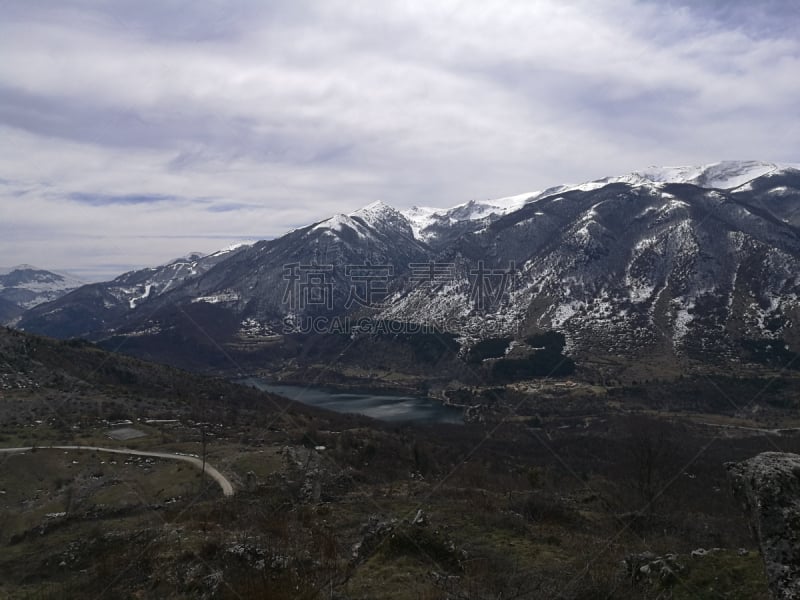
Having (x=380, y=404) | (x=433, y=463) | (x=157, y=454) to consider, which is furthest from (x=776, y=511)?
(x=380, y=404)

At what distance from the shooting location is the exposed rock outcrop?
6.09 meters

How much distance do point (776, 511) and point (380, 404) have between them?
120243mm

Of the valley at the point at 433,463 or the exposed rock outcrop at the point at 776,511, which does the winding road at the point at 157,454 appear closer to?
the valley at the point at 433,463

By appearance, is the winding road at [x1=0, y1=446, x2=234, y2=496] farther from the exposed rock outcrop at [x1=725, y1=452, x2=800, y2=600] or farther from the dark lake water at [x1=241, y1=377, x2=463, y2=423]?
the dark lake water at [x1=241, y1=377, x2=463, y2=423]

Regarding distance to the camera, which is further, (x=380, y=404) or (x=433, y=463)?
(x=380, y=404)

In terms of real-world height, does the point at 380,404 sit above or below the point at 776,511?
below

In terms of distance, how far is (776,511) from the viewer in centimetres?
642

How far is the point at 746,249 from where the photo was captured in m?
173

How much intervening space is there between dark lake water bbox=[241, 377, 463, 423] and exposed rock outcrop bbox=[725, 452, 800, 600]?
314 ft

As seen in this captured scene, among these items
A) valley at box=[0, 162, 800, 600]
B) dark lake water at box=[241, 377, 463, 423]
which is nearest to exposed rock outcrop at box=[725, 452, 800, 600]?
valley at box=[0, 162, 800, 600]

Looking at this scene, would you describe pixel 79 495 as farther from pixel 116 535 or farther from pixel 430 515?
pixel 430 515

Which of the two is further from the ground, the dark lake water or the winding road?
the winding road

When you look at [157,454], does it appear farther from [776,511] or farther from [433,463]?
[776,511]

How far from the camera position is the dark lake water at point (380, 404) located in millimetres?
107431
